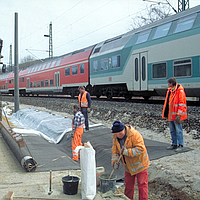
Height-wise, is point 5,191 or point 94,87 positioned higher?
point 94,87

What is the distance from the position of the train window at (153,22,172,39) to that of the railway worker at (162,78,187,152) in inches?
237

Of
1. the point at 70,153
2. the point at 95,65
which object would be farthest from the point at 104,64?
the point at 70,153

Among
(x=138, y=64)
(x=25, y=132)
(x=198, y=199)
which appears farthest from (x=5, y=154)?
(x=138, y=64)

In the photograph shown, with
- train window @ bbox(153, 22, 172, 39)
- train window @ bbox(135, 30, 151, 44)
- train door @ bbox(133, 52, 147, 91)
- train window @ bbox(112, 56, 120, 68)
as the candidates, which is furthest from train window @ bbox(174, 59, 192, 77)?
train window @ bbox(112, 56, 120, 68)

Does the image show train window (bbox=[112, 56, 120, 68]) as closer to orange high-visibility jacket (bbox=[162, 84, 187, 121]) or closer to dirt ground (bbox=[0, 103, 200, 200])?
orange high-visibility jacket (bbox=[162, 84, 187, 121])

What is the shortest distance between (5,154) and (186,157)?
14.0 ft

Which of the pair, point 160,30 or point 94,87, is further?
point 94,87

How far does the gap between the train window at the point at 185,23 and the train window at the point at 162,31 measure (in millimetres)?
637

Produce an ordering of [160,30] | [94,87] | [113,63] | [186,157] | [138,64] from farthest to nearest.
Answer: [94,87] < [113,63] < [138,64] < [160,30] < [186,157]

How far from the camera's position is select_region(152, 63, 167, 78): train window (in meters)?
10.9

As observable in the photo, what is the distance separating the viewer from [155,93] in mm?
12547

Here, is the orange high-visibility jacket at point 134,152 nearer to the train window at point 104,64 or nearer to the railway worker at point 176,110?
the railway worker at point 176,110

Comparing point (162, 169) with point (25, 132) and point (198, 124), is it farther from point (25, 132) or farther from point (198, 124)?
point (25, 132)

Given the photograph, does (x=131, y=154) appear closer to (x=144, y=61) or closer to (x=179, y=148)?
(x=179, y=148)
